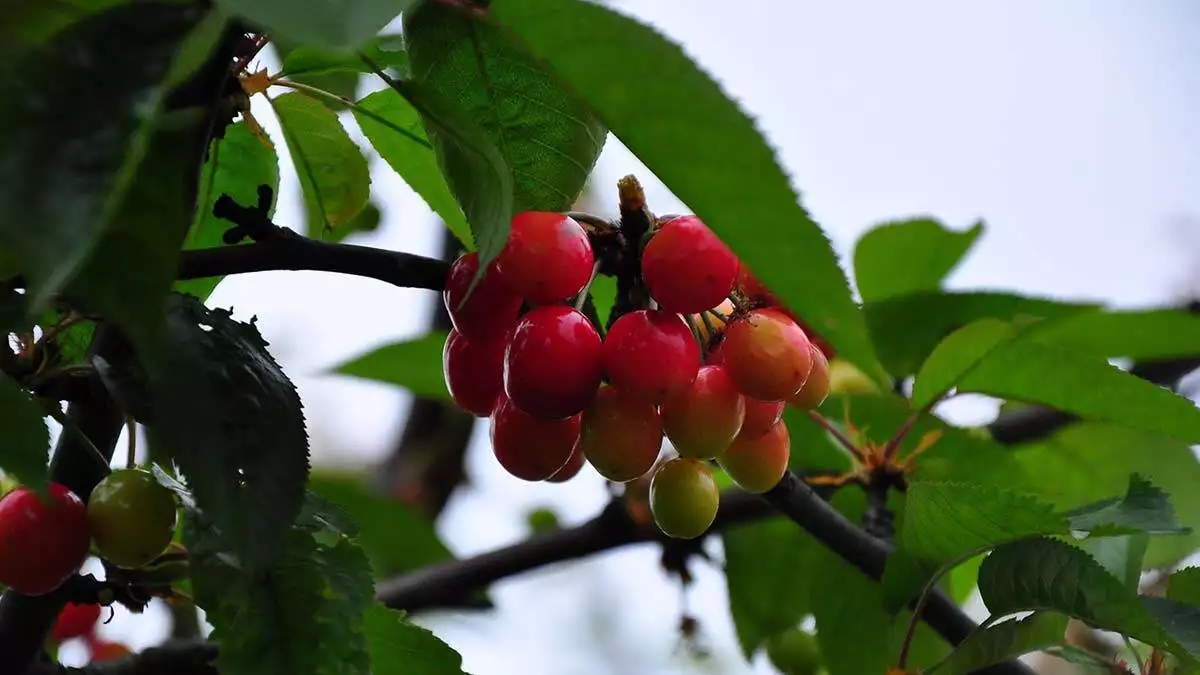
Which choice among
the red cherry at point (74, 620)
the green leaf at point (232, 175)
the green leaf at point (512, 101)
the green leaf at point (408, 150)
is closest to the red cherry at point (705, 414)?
the green leaf at point (512, 101)

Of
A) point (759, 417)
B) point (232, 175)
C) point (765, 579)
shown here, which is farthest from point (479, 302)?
point (765, 579)

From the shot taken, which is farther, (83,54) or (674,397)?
(674,397)

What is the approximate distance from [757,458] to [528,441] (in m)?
0.12

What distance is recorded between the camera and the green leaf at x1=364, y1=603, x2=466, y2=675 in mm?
656

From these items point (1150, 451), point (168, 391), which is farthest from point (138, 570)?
point (1150, 451)

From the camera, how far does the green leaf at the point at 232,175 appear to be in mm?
757

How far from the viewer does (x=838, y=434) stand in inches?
37.9

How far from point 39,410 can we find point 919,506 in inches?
17.6

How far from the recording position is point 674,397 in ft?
1.88

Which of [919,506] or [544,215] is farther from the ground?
[544,215]

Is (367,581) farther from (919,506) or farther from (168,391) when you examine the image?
(919,506)

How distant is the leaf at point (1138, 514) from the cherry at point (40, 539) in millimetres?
511

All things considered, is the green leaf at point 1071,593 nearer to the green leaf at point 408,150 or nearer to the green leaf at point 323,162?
the green leaf at point 408,150

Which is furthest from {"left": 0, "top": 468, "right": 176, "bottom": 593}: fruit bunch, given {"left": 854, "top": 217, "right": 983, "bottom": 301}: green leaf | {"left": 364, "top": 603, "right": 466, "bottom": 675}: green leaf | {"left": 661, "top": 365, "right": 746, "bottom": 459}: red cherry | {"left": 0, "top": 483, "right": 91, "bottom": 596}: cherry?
{"left": 854, "top": 217, "right": 983, "bottom": 301}: green leaf
